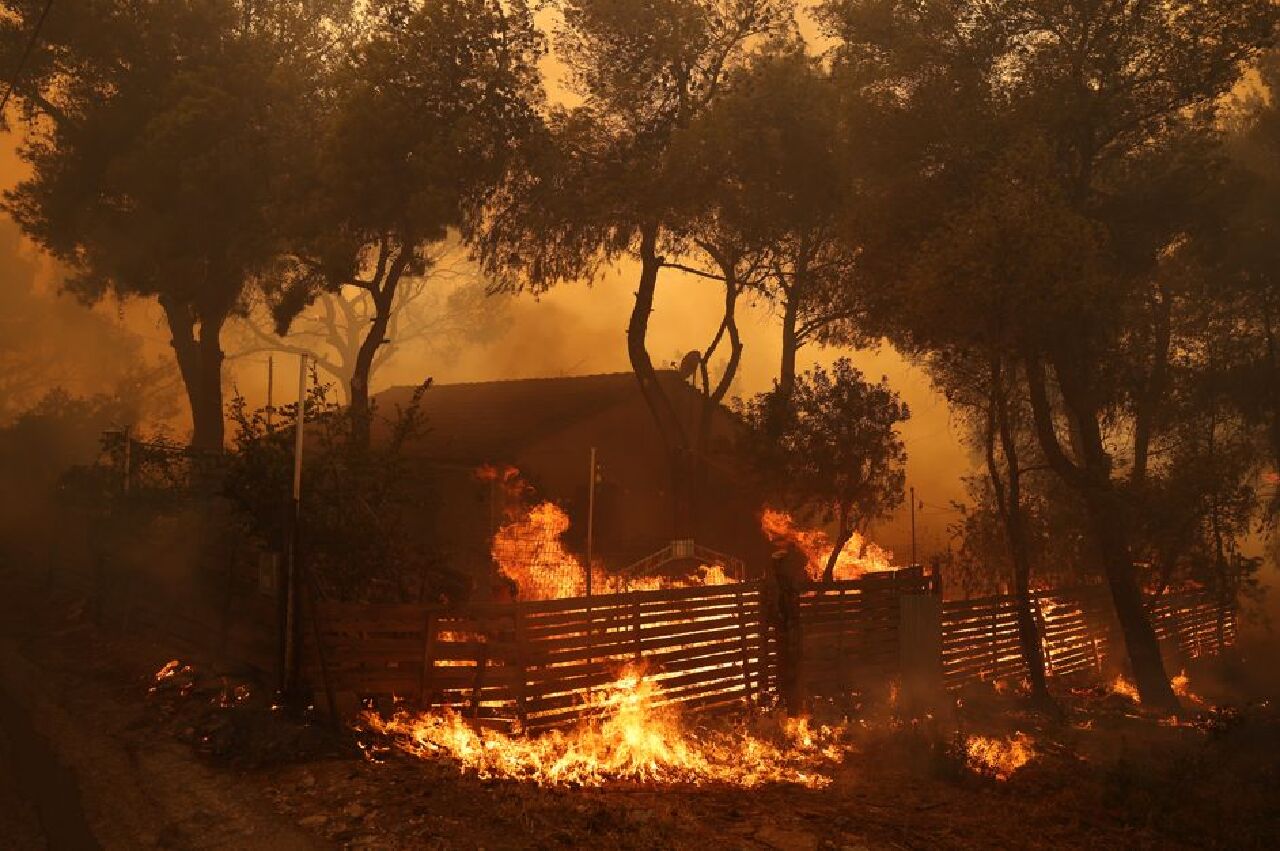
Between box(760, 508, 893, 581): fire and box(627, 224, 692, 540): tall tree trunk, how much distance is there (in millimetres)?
2957

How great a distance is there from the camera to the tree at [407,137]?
26.2 metres


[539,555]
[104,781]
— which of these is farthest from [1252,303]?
[104,781]

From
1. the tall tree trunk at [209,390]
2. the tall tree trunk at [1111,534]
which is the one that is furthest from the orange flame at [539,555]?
the tall tree trunk at [209,390]

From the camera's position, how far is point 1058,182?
2162cm

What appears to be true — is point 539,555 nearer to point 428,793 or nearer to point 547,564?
point 547,564

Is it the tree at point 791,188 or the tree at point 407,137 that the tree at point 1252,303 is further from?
the tree at point 407,137

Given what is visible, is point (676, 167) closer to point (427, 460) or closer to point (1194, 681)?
point (427, 460)

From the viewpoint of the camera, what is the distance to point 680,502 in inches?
1136

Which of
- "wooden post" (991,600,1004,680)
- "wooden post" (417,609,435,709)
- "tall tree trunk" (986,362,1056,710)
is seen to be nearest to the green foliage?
"wooden post" (417,609,435,709)

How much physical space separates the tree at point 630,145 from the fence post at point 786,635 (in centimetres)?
1311

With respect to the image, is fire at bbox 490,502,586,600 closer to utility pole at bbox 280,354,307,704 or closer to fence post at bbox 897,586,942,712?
fence post at bbox 897,586,942,712

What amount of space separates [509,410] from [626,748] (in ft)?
63.7

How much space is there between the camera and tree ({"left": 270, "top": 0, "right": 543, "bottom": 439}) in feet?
85.8

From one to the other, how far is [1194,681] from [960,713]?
12059 mm
